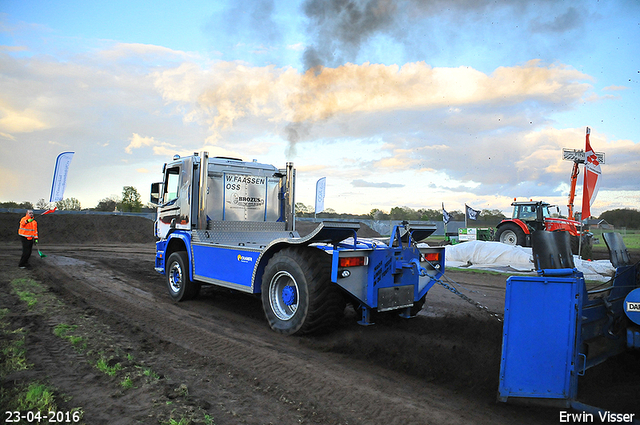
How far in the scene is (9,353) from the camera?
430 cm

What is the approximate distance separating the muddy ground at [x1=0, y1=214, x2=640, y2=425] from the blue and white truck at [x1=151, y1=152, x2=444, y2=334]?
1.50 feet

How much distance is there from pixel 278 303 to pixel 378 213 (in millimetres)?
39287

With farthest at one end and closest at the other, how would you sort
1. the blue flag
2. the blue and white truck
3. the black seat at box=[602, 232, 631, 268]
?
the blue flag → the blue and white truck → the black seat at box=[602, 232, 631, 268]

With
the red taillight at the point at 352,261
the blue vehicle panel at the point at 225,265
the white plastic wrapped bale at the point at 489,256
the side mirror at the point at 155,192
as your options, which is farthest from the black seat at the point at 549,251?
the white plastic wrapped bale at the point at 489,256

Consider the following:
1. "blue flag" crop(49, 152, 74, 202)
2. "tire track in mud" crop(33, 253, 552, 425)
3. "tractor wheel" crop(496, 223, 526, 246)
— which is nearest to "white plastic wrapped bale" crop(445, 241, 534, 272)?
"tractor wheel" crop(496, 223, 526, 246)

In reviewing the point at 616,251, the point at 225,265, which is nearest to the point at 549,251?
the point at 616,251

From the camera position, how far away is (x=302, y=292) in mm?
5176

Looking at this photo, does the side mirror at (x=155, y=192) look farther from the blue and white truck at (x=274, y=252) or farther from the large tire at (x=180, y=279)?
the large tire at (x=180, y=279)

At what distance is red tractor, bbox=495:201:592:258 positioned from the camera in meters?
18.8

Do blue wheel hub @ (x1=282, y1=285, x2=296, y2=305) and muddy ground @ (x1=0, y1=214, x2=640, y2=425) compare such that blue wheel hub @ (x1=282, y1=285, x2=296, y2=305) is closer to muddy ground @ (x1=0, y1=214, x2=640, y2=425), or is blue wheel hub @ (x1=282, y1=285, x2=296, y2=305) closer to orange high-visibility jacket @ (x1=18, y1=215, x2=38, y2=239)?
muddy ground @ (x1=0, y1=214, x2=640, y2=425)

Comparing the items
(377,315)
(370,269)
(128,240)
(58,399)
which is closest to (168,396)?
(58,399)

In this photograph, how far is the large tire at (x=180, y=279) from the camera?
7.71m

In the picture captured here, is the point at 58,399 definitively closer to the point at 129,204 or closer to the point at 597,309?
the point at 597,309

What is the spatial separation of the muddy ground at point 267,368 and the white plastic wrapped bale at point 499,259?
800 cm
